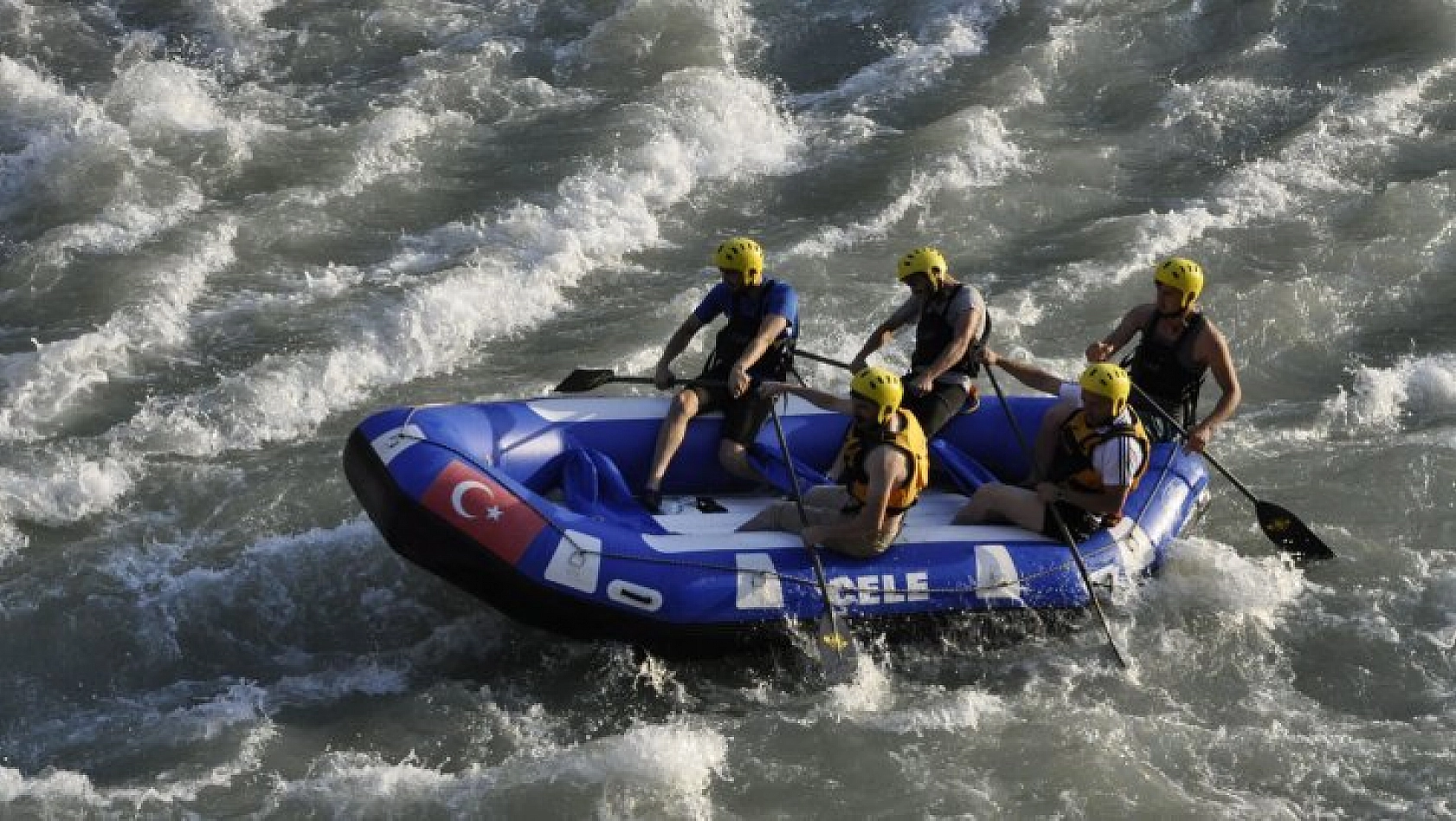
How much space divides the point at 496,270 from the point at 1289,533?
5.56 metres

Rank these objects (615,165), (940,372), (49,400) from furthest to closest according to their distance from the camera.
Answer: (615,165) < (49,400) < (940,372)

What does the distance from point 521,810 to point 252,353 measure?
192 inches

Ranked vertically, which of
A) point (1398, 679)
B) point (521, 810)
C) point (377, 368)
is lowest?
point (1398, 679)

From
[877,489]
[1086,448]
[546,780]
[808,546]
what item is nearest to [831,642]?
[808,546]

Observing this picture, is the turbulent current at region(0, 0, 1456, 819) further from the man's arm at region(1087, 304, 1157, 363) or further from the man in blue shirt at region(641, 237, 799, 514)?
the man in blue shirt at region(641, 237, 799, 514)

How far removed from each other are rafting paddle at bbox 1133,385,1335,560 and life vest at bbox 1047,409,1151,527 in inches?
31.4

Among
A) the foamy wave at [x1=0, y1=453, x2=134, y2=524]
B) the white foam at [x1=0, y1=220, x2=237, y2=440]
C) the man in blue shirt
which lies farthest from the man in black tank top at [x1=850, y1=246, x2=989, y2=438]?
the white foam at [x1=0, y1=220, x2=237, y2=440]

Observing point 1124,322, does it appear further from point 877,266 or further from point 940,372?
point 877,266

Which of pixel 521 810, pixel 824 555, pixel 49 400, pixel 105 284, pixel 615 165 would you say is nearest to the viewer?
pixel 521 810

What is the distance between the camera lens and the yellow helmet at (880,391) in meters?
7.43

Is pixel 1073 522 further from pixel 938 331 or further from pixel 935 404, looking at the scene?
pixel 938 331

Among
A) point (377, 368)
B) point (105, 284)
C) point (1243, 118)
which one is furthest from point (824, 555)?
point (1243, 118)

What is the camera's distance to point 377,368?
1084cm

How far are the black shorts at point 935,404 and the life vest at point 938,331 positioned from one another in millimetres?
126
